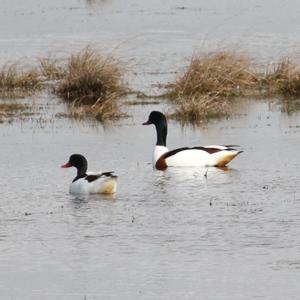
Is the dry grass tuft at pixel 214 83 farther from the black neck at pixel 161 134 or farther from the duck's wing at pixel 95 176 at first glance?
the duck's wing at pixel 95 176

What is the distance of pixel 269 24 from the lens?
36188mm

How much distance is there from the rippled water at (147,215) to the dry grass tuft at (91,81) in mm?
455

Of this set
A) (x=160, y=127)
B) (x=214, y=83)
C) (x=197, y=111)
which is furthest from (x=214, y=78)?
(x=160, y=127)

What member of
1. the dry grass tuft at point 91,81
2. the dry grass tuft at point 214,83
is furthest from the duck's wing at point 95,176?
the dry grass tuft at point 91,81

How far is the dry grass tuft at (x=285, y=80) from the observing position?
23109mm

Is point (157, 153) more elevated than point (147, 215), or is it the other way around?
point (157, 153)

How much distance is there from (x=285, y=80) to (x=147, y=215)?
34.4 ft

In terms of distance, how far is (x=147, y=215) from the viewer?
13.3 meters

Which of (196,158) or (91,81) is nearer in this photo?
(196,158)

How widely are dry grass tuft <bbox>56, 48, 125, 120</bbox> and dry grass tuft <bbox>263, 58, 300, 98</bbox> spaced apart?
277 cm

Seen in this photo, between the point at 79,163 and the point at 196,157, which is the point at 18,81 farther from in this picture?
the point at 79,163

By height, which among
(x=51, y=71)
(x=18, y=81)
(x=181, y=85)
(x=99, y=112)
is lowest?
(x=99, y=112)

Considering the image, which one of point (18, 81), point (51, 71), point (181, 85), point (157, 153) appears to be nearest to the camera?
point (157, 153)

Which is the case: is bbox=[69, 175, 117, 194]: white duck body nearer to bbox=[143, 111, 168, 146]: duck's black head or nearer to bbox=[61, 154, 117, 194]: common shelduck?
bbox=[61, 154, 117, 194]: common shelduck
